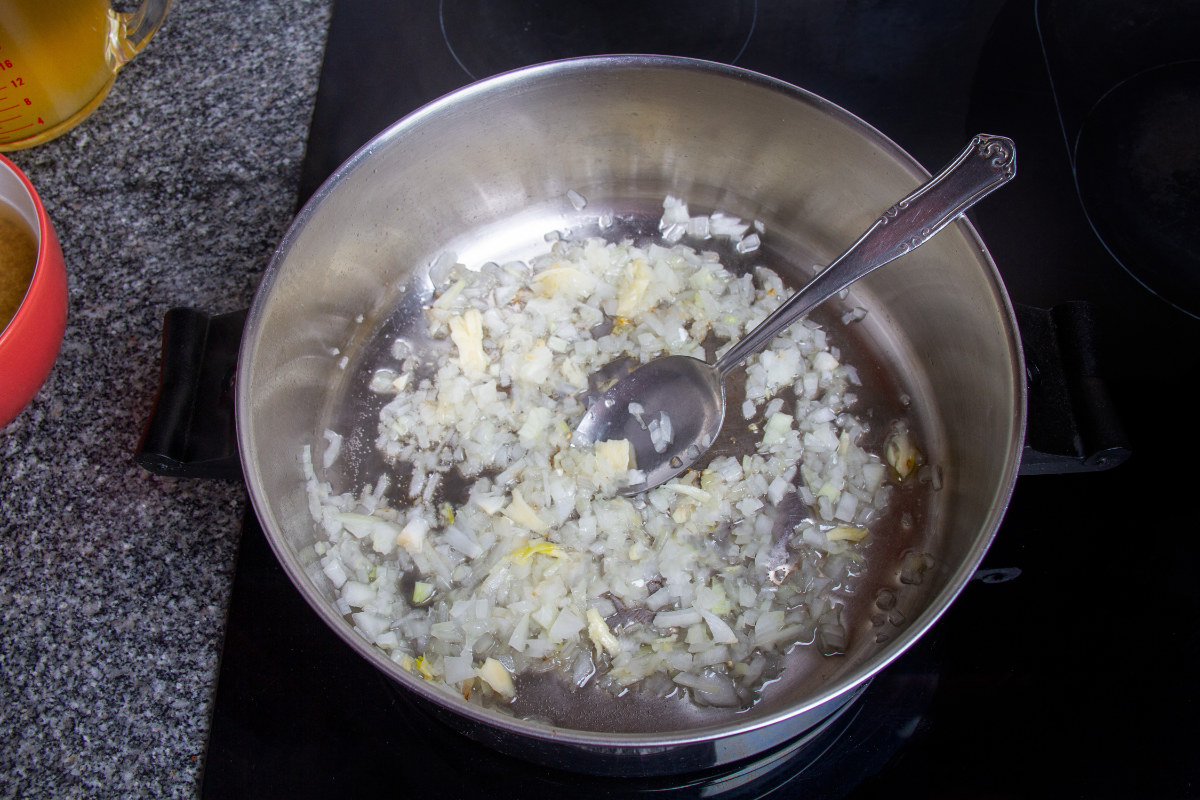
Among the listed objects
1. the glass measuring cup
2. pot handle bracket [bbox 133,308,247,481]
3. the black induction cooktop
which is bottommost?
the black induction cooktop

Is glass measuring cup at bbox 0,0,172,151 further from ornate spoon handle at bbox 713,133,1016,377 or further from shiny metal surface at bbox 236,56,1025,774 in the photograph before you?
ornate spoon handle at bbox 713,133,1016,377

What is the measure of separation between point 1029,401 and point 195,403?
840mm

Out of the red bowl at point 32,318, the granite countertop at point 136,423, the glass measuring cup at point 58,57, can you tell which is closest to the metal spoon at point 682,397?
the granite countertop at point 136,423

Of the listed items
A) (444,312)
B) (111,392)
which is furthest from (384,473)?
(111,392)

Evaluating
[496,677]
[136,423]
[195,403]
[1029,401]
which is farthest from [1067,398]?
[136,423]

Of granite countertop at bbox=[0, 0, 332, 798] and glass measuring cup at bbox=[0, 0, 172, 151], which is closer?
granite countertop at bbox=[0, 0, 332, 798]

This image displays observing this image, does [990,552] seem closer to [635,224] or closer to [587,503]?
[587,503]

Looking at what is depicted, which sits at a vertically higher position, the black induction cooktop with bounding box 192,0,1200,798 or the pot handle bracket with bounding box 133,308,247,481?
the pot handle bracket with bounding box 133,308,247,481

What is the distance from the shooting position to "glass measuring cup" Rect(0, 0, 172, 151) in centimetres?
90

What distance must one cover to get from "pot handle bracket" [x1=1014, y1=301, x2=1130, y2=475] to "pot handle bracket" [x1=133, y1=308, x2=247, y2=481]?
0.78 metres

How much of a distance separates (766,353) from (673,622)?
1.16 feet

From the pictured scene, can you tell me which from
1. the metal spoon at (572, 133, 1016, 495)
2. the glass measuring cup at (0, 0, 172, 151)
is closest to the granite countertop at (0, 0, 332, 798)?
the glass measuring cup at (0, 0, 172, 151)

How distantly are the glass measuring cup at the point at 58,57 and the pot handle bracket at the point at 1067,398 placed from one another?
1.09 m

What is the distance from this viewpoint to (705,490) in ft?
2.96
